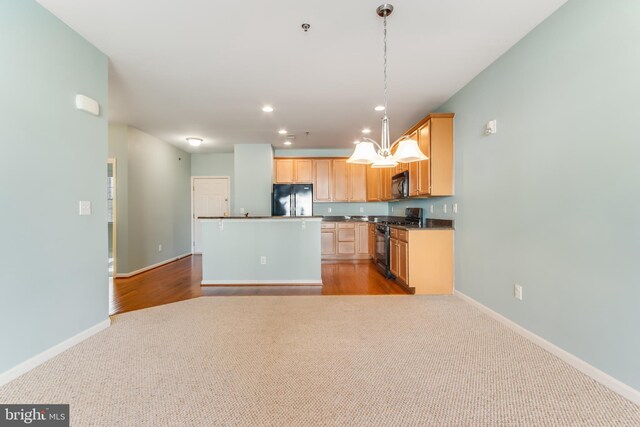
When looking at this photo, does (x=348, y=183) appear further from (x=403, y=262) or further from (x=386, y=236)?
(x=403, y=262)

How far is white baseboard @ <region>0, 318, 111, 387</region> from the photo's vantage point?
71.2 inches

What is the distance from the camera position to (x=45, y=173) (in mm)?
2092

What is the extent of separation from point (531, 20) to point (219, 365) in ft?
11.8

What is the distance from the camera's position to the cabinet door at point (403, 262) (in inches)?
148

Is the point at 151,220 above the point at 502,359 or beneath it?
above

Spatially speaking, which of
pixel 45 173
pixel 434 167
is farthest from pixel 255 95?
pixel 434 167

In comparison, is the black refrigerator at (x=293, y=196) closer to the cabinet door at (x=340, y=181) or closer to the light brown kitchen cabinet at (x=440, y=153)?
the cabinet door at (x=340, y=181)

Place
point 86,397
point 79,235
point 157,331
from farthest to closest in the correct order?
point 157,331, point 79,235, point 86,397

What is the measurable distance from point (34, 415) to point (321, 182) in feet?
18.4

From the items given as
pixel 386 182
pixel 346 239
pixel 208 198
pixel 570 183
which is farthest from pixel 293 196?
pixel 570 183

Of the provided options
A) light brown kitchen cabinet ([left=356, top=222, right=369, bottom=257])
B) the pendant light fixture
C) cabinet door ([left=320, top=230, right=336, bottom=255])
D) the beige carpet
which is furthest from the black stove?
the pendant light fixture

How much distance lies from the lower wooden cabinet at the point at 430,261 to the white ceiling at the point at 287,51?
186cm

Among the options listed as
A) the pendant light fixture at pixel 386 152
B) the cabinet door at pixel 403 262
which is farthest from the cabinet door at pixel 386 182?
the pendant light fixture at pixel 386 152

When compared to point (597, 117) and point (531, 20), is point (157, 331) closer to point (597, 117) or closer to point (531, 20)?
point (597, 117)
